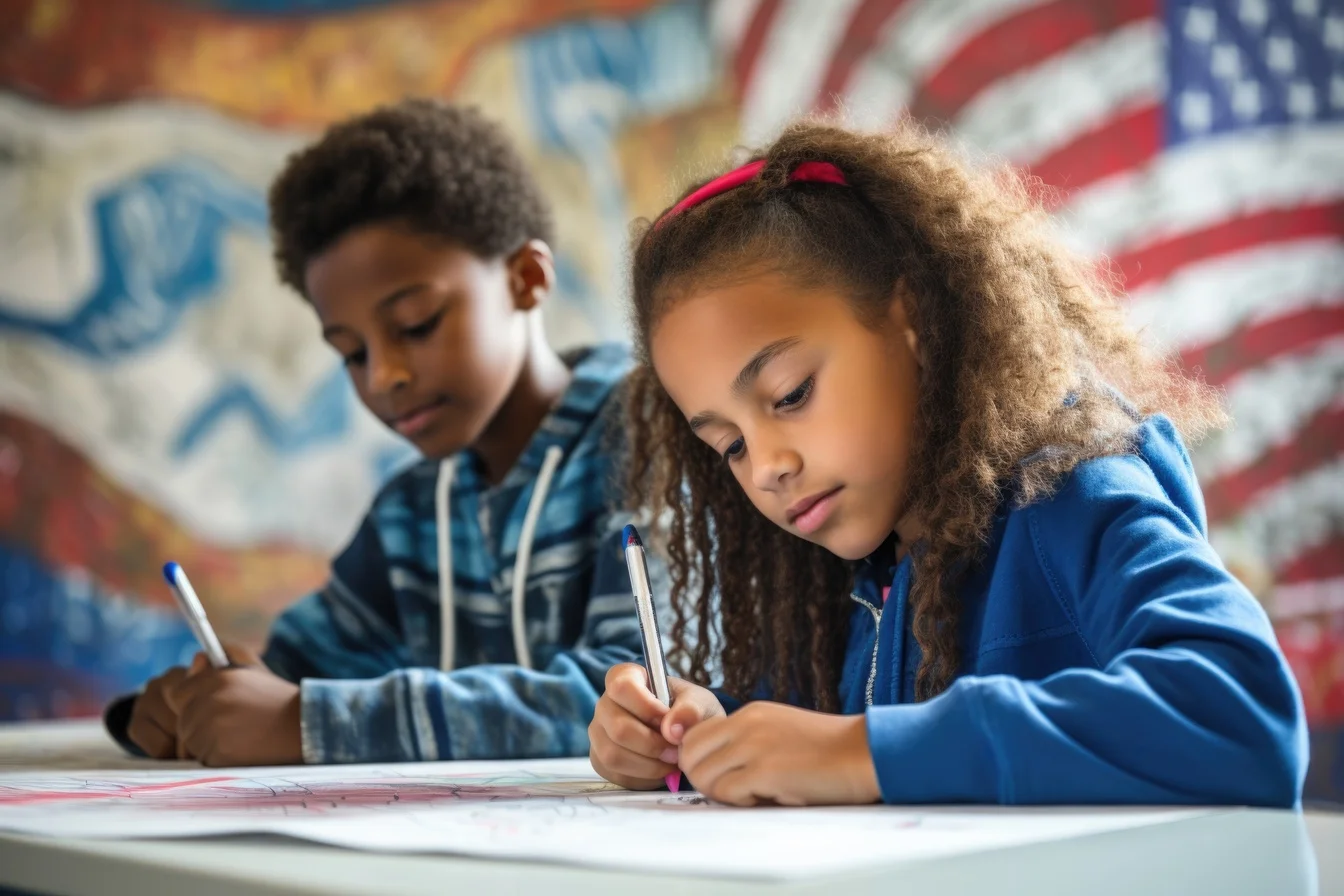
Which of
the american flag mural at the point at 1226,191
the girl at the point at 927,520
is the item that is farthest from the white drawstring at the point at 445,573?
the american flag mural at the point at 1226,191

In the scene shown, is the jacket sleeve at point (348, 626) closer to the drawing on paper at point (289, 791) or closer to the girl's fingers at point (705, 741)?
the drawing on paper at point (289, 791)

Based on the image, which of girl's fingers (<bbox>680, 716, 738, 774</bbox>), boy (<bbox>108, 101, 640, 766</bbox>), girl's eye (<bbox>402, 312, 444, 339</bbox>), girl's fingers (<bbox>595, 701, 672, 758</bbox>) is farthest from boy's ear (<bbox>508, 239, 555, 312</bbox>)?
girl's fingers (<bbox>680, 716, 738, 774</bbox>)

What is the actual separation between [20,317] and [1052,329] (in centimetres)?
203

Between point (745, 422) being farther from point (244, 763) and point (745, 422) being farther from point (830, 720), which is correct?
point (244, 763)

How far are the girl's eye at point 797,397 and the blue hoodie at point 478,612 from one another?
35 centimetres

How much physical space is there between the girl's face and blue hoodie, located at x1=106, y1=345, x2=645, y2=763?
31 cm

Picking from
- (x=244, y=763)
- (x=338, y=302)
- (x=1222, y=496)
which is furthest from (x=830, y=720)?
(x=1222, y=496)

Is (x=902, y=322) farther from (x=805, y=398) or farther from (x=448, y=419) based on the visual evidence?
(x=448, y=419)

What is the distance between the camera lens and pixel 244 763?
3.47 feet

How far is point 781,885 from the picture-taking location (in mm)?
415

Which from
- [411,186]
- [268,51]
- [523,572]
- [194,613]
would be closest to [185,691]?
[194,613]

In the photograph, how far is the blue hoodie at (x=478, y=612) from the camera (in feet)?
3.54

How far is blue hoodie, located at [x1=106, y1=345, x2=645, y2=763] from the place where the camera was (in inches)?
42.4

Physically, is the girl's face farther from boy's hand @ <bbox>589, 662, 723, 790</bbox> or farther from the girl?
boy's hand @ <bbox>589, 662, 723, 790</bbox>
